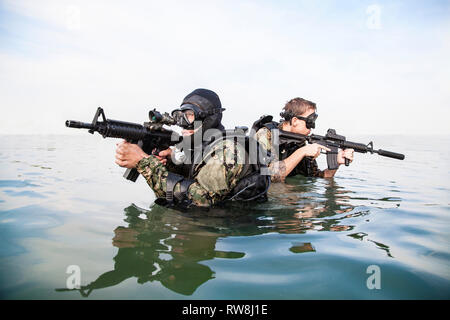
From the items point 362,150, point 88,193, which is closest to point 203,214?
point 88,193

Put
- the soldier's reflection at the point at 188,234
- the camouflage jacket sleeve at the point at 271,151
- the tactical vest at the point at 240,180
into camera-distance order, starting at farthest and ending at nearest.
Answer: the camouflage jacket sleeve at the point at 271,151 → the tactical vest at the point at 240,180 → the soldier's reflection at the point at 188,234

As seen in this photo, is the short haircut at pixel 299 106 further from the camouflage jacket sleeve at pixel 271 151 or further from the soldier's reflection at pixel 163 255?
the soldier's reflection at pixel 163 255

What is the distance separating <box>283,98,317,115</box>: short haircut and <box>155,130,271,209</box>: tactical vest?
10.0ft

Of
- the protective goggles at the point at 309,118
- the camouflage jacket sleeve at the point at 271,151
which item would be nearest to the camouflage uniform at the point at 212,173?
the camouflage jacket sleeve at the point at 271,151

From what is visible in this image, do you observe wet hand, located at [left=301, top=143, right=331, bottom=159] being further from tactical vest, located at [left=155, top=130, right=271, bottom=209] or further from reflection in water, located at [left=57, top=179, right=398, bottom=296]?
tactical vest, located at [left=155, top=130, right=271, bottom=209]

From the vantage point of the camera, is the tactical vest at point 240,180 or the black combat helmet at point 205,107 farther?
the black combat helmet at point 205,107

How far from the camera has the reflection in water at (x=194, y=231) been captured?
8.07 ft

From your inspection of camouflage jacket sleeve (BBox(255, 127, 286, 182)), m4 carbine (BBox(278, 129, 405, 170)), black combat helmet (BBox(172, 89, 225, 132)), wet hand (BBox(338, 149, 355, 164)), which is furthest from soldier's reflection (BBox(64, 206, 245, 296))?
wet hand (BBox(338, 149, 355, 164))

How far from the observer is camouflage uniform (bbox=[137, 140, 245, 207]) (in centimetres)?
367

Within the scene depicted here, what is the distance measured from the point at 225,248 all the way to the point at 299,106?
4.70 metres

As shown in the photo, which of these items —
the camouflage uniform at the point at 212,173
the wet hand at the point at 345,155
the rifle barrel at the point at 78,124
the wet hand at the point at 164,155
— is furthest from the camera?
the wet hand at the point at 345,155

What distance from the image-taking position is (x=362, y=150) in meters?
7.09

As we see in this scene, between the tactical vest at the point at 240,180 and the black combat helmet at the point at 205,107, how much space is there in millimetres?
342
